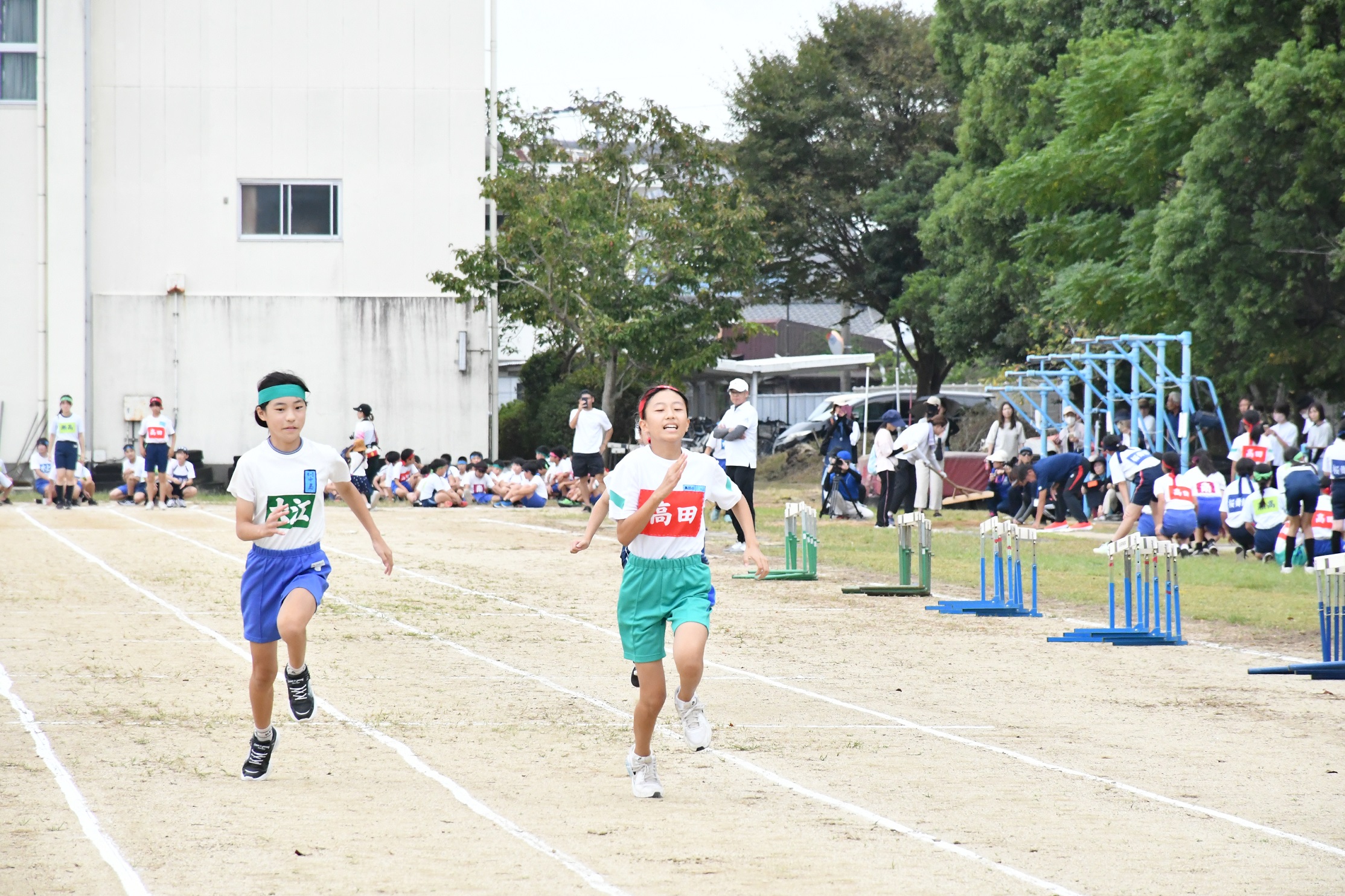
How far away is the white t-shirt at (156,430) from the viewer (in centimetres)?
2617

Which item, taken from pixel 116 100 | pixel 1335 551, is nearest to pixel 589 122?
pixel 116 100

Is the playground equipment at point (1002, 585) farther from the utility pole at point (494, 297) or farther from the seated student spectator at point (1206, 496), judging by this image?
the utility pole at point (494, 297)

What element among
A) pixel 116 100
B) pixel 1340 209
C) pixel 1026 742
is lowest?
pixel 1026 742

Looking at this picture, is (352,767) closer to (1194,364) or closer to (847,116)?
(1194,364)

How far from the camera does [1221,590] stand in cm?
1541

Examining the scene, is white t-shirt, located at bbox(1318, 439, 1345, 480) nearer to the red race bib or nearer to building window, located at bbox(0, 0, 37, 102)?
the red race bib

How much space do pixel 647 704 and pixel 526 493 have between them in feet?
73.8

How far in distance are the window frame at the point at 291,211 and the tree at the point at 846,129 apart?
14931 mm

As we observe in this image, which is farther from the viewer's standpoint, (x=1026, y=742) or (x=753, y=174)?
(x=753, y=174)

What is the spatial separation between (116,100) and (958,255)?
1965 centimetres

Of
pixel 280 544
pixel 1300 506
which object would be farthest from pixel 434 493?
pixel 280 544

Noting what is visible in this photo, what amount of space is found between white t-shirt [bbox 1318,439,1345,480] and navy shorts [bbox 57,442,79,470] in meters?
18.9

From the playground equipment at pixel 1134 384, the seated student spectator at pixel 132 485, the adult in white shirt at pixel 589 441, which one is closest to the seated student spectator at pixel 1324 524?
the playground equipment at pixel 1134 384

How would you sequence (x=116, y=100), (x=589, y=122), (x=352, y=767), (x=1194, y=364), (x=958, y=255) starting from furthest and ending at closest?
(x=958, y=255)
(x=589, y=122)
(x=116, y=100)
(x=1194, y=364)
(x=352, y=767)
